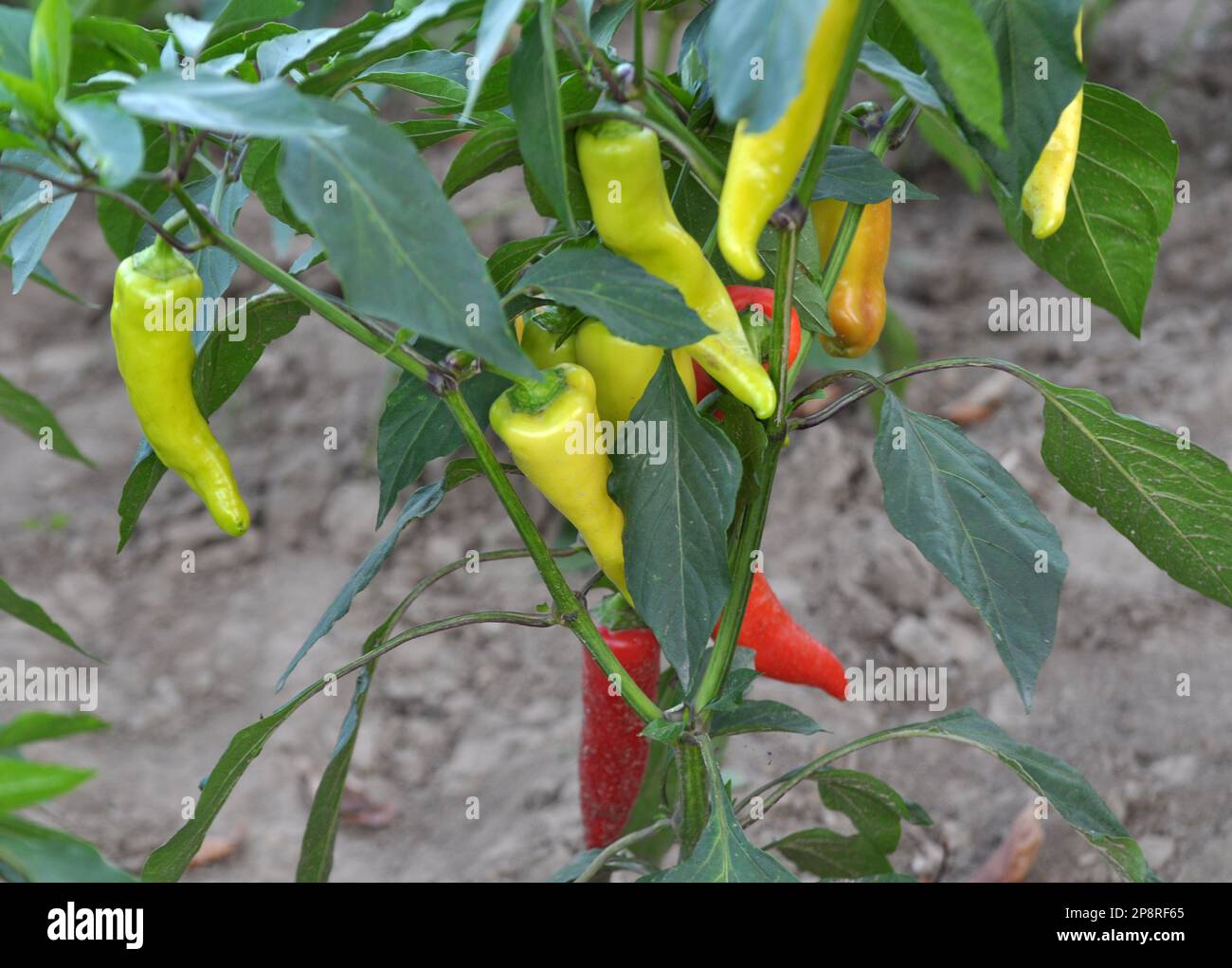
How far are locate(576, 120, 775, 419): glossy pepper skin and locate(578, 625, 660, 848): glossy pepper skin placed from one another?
0.30m

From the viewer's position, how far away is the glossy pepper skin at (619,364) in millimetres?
735

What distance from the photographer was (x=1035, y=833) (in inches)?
49.7

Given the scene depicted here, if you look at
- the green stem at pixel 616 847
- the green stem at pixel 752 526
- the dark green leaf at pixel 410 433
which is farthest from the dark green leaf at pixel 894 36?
the green stem at pixel 616 847

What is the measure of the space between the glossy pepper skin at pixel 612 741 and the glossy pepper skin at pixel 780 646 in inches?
3.0

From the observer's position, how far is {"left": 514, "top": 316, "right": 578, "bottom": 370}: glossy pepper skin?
0.75 meters

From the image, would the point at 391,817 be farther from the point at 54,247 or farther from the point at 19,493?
the point at 54,247

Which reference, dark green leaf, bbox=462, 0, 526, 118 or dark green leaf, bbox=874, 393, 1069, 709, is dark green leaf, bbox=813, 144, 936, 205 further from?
dark green leaf, bbox=462, 0, 526, 118

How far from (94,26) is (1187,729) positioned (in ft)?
4.17

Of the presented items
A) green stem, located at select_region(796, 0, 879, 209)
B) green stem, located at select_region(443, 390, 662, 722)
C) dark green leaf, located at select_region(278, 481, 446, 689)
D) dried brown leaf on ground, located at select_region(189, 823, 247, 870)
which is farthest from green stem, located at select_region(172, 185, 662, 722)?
dried brown leaf on ground, located at select_region(189, 823, 247, 870)

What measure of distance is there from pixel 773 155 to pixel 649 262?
4.7 inches

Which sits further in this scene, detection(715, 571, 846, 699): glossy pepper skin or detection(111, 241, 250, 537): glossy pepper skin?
detection(715, 571, 846, 699): glossy pepper skin

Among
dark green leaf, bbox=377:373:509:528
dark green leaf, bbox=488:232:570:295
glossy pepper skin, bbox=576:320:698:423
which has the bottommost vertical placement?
dark green leaf, bbox=377:373:509:528

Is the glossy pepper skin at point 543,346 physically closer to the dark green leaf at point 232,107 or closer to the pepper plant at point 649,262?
the pepper plant at point 649,262
